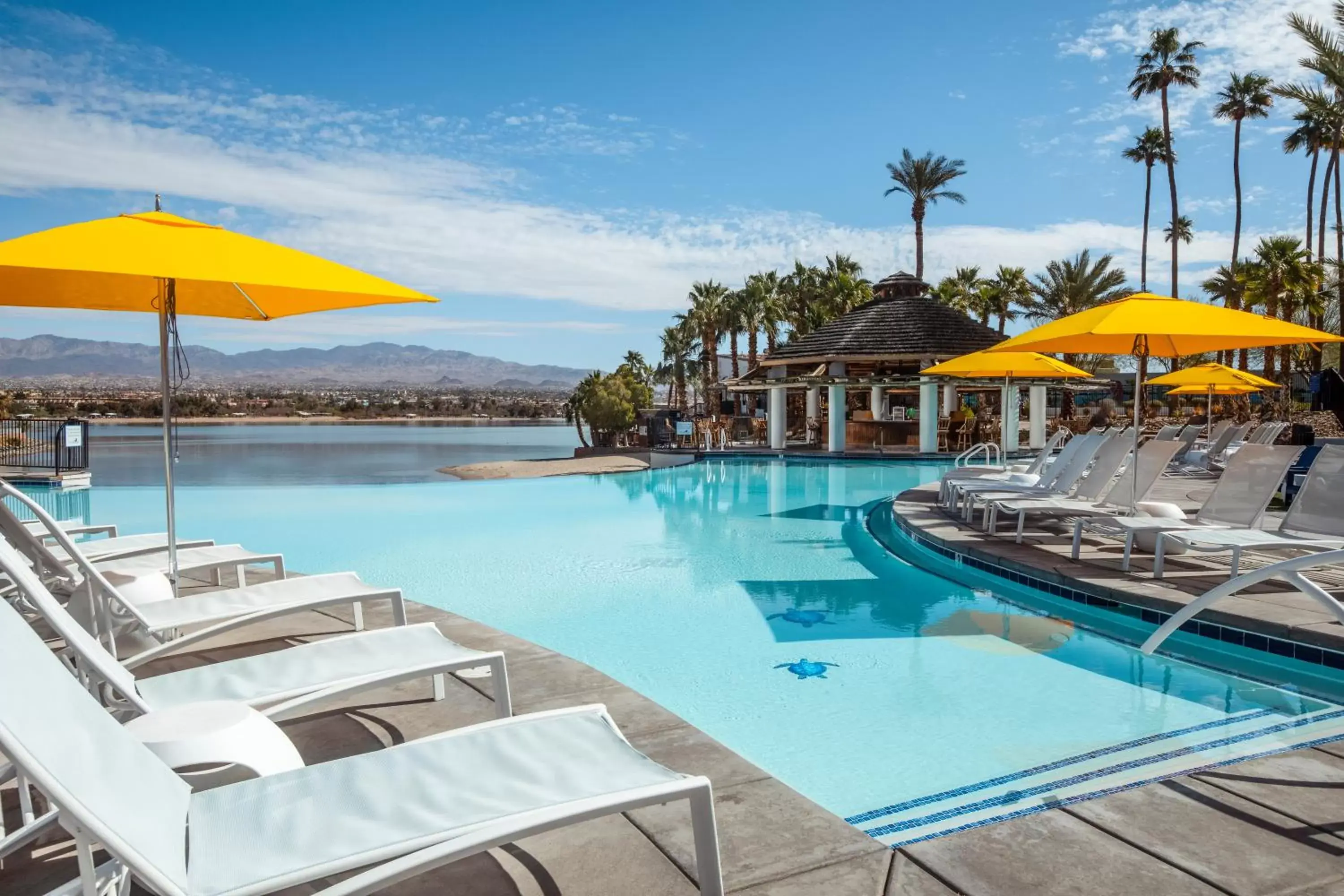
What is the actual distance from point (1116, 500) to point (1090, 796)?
6.21 metres

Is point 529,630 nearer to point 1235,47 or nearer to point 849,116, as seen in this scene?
point 849,116

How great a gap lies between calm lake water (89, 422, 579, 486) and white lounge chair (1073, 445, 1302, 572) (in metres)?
13.8

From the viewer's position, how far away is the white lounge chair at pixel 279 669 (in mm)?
2498

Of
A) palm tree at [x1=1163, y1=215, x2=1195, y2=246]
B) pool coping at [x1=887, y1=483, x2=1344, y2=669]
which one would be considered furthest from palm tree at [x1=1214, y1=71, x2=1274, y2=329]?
pool coping at [x1=887, y1=483, x2=1344, y2=669]

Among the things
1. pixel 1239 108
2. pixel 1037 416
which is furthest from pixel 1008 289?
pixel 1037 416

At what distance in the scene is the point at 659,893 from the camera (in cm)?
225

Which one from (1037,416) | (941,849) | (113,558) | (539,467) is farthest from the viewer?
(539,467)

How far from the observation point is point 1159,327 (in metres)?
7.32

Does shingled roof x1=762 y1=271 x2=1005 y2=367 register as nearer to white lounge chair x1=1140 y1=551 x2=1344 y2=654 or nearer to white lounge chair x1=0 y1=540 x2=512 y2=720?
white lounge chair x1=1140 y1=551 x2=1344 y2=654

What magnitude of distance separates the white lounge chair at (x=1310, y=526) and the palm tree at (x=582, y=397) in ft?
119

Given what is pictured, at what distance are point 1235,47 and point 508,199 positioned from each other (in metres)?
32.4

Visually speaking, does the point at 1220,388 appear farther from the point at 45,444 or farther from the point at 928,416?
the point at 45,444

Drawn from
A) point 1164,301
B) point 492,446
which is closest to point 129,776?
point 1164,301

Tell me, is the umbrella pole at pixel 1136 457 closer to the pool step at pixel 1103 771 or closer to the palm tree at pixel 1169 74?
the pool step at pixel 1103 771
